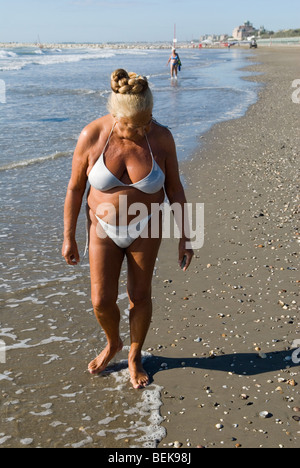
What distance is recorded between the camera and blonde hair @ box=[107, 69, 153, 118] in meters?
2.77

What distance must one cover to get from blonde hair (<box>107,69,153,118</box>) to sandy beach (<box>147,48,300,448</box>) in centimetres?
192

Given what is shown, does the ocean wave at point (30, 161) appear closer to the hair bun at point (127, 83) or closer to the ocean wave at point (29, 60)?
the hair bun at point (127, 83)

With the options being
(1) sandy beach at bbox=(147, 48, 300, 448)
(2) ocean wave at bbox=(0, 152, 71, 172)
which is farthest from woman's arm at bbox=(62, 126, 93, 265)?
(2) ocean wave at bbox=(0, 152, 71, 172)

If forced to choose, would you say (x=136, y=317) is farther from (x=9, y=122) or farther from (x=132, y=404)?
(x=9, y=122)

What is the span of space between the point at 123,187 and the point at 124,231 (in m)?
0.29

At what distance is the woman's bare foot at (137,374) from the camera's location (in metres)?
3.35

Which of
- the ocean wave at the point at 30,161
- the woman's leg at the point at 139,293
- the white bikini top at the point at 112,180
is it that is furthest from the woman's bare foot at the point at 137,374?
the ocean wave at the point at 30,161

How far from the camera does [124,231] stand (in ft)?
10.1

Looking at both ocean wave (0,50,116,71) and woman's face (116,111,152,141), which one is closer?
woman's face (116,111,152,141)

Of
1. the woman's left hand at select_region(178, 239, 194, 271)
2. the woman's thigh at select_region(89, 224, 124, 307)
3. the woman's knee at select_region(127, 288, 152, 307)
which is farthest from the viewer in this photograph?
the woman's left hand at select_region(178, 239, 194, 271)

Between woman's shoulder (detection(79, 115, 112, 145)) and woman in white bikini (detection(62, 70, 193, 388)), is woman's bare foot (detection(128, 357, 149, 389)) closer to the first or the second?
woman in white bikini (detection(62, 70, 193, 388))

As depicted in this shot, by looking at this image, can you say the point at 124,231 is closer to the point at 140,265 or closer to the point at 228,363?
the point at 140,265

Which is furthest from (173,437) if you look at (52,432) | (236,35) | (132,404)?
(236,35)

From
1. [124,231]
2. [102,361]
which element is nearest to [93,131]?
[124,231]
